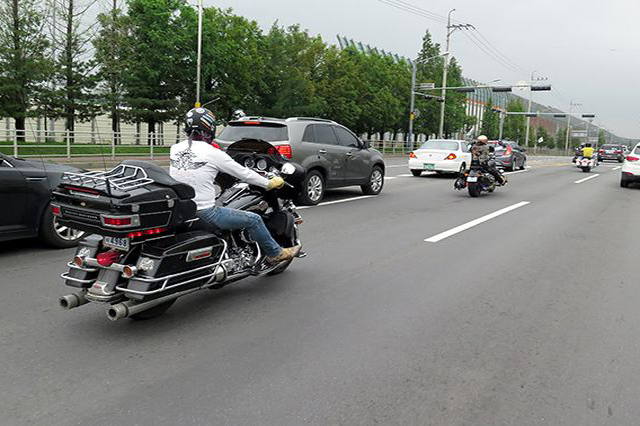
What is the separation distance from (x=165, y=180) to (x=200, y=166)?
1.49ft

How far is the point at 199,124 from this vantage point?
4539 mm

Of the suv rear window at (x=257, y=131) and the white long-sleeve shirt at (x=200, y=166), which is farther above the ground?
the suv rear window at (x=257, y=131)

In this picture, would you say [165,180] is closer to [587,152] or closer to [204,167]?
[204,167]

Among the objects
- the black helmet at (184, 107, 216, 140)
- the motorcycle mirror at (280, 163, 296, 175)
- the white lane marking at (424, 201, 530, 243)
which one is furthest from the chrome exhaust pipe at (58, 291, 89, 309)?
the white lane marking at (424, 201, 530, 243)

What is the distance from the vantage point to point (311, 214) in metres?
10.5

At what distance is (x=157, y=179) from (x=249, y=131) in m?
7.34

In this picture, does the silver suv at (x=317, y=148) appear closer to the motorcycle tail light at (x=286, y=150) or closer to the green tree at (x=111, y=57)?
the motorcycle tail light at (x=286, y=150)

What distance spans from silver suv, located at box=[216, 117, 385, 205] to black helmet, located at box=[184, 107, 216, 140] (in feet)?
19.2

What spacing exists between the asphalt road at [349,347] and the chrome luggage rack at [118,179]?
1148 millimetres

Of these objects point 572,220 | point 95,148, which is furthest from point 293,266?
point 95,148

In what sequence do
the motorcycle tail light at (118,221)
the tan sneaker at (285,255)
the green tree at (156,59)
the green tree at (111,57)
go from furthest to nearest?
the green tree at (156,59)
the green tree at (111,57)
the tan sneaker at (285,255)
the motorcycle tail light at (118,221)

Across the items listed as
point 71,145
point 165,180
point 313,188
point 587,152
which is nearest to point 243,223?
point 165,180

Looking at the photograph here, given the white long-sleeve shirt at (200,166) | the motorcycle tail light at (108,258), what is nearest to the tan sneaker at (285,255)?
the white long-sleeve shirt at (200,166)

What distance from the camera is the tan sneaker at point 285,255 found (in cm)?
525
